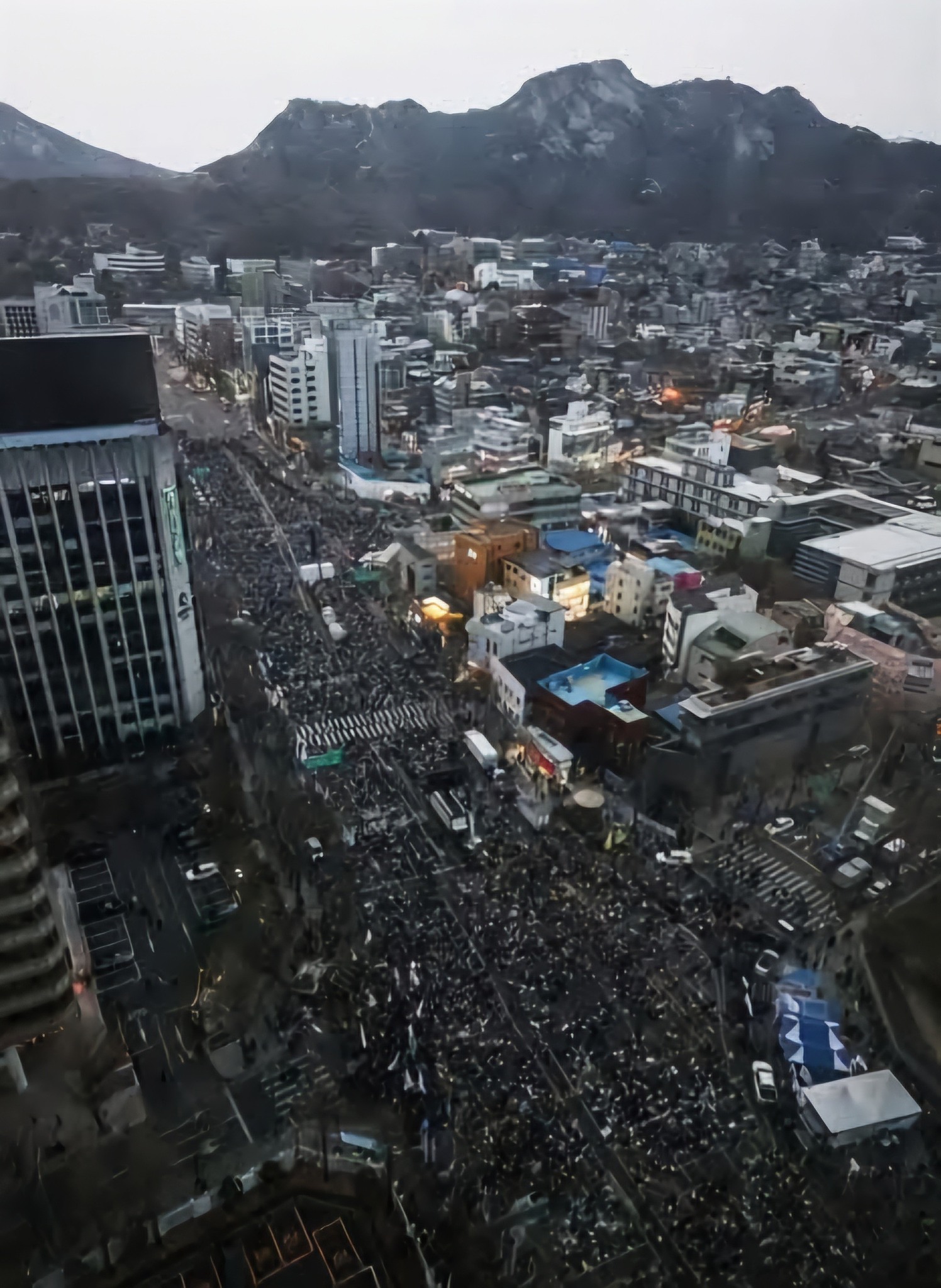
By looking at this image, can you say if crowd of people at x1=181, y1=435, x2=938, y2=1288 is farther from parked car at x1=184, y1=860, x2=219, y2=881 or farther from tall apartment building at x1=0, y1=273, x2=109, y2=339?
tall apartment building at x1=0, y1=273, x2=109, y2=339

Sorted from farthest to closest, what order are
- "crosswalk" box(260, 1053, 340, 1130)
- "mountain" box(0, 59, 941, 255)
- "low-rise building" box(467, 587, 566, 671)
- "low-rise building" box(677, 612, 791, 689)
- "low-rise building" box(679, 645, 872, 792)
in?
1. "mountain" box(0, 59, 941, 255)
2. "low-rise building" box(467, 587, 566, 671)
3. "low-rise building" box(677, 612, 791, 689)
4. "low-rise building" box(679, 645, 872, 792)
5. "crosswalk" box(260, 1053, 340, 1130)

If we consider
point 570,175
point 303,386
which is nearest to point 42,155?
point 303,386

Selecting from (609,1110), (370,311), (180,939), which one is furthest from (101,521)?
Result: (370,311)

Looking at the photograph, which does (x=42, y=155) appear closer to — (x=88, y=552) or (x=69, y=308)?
(x=69, y=308)

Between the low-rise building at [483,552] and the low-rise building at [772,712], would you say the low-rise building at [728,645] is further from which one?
the low-rise building at [483,552]

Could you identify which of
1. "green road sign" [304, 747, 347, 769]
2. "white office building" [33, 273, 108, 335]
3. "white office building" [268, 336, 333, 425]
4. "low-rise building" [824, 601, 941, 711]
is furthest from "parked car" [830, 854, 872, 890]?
"white office building" [33, 273, 108, 335]

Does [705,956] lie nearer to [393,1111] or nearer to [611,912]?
[611,912]

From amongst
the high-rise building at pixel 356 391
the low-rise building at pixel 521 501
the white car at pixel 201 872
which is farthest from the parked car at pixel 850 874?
the high-rise building at pixel 356 391
